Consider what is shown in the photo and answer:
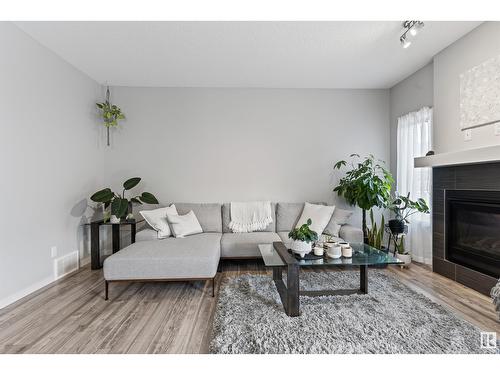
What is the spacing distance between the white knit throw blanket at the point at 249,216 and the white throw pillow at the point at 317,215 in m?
0.51

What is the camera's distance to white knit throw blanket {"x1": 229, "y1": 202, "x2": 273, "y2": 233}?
3.65 m

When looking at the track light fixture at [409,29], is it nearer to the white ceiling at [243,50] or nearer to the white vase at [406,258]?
the white ceiling at [243,50]

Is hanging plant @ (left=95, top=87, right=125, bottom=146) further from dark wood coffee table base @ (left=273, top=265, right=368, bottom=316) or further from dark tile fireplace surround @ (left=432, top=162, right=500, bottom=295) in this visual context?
dark tile fireplace surround @ (left=432, top=162, right=500, bottom=295)

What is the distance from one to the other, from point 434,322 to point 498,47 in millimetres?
2535

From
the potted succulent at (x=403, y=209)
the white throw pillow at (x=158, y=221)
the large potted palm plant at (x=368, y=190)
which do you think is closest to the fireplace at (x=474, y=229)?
the potted succulent at (x=403, y=209)

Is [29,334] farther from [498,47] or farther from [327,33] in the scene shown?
[498,47]

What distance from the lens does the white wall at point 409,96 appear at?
3.27m

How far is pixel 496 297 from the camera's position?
5.74 ft

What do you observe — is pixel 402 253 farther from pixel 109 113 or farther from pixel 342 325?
pixel 109 113

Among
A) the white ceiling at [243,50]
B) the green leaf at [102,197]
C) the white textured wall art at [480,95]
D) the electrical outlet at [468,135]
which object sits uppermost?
the white ceiling at [243,50]

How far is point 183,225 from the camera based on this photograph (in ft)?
10.9

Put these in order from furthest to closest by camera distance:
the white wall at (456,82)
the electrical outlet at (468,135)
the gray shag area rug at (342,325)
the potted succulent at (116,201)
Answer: the potted succulent at (116,201), the electrical outlet at (468,135), the white wall at (456,82), the gray shag area rug at (342,325)

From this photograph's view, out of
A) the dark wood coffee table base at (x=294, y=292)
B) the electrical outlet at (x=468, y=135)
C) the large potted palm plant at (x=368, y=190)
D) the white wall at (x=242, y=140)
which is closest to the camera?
the dark wood coffee table base at (x=294, y=292)
